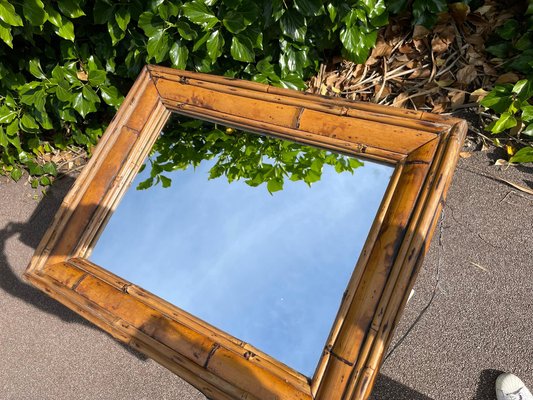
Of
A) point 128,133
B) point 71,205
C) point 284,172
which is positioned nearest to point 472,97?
point 284,172

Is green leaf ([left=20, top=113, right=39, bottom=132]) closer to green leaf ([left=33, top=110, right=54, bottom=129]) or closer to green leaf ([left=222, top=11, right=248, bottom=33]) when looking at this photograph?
green leaf ([left=33, top=110, right=54, bottom=129])

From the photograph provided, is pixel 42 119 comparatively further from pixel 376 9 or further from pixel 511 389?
pixel 511 389

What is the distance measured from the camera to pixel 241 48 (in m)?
1.77

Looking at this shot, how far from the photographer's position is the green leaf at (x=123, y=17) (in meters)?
1.79

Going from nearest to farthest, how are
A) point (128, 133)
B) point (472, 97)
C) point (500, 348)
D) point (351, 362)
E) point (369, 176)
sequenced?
1. point (351, 362)
2. point (369, 176)
3. point (128, 133)
4. point (500, 348)
5. point (472, 97)

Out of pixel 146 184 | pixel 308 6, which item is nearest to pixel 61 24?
pixel 146 184

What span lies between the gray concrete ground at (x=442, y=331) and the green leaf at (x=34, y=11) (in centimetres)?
149

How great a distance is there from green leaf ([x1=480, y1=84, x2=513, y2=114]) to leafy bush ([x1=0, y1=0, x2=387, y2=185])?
621 millimetres

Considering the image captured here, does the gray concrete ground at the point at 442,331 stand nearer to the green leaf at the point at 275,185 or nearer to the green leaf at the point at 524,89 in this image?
the green leaf at the point at 524,89

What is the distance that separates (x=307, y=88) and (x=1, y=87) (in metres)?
1.79

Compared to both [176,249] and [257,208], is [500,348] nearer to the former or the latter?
[257,208]

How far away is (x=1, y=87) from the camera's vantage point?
2.24 m

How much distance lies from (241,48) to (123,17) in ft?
1.88

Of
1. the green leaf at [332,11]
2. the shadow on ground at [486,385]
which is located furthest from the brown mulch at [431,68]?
the shadow on ground at [486,385]
